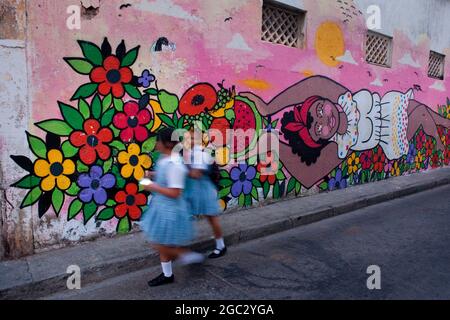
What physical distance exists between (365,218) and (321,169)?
4.52 ft

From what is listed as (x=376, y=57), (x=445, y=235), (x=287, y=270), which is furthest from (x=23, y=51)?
(x=376, y=57)

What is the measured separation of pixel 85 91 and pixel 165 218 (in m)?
1.87

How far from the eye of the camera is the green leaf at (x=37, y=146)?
3866 mm

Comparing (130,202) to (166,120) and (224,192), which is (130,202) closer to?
(166,120)

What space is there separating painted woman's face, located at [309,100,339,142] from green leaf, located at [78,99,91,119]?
3956 mm

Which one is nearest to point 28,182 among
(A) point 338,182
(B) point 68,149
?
(B) point 68,149

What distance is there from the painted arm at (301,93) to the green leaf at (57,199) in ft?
9.38

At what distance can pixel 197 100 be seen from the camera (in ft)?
16.8

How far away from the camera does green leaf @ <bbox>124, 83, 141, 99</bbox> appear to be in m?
4.45

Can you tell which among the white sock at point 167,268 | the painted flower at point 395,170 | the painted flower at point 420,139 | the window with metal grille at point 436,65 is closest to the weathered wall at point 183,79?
the painted flower at point 395,170

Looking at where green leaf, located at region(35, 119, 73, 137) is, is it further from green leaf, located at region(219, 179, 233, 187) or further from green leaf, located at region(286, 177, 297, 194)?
green leaf, located at region(286, 177, 297, 194)

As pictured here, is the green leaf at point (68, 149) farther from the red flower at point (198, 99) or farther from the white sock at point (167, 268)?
the white sock at point (167, 268)

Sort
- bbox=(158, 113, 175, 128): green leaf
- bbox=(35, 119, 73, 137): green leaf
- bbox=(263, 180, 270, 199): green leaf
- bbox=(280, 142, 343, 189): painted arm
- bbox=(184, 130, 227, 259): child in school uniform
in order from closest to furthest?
bbox=(184, 130, 227, 259): child in school uniform, bbox=(35, 119, 73, 137): green leaf, bbox=(158, 113, 175, 128): green leaf, bbox=(263, 180, 270, 199): green leaf, bbox=(280, 142, 343, 189): painted arm

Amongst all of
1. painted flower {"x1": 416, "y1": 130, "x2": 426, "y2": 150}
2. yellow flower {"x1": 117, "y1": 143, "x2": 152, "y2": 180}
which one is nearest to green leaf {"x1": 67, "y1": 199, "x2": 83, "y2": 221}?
yellow flower {"x1": 117, "y1": 143, "x2": 152, "y2": 180}
